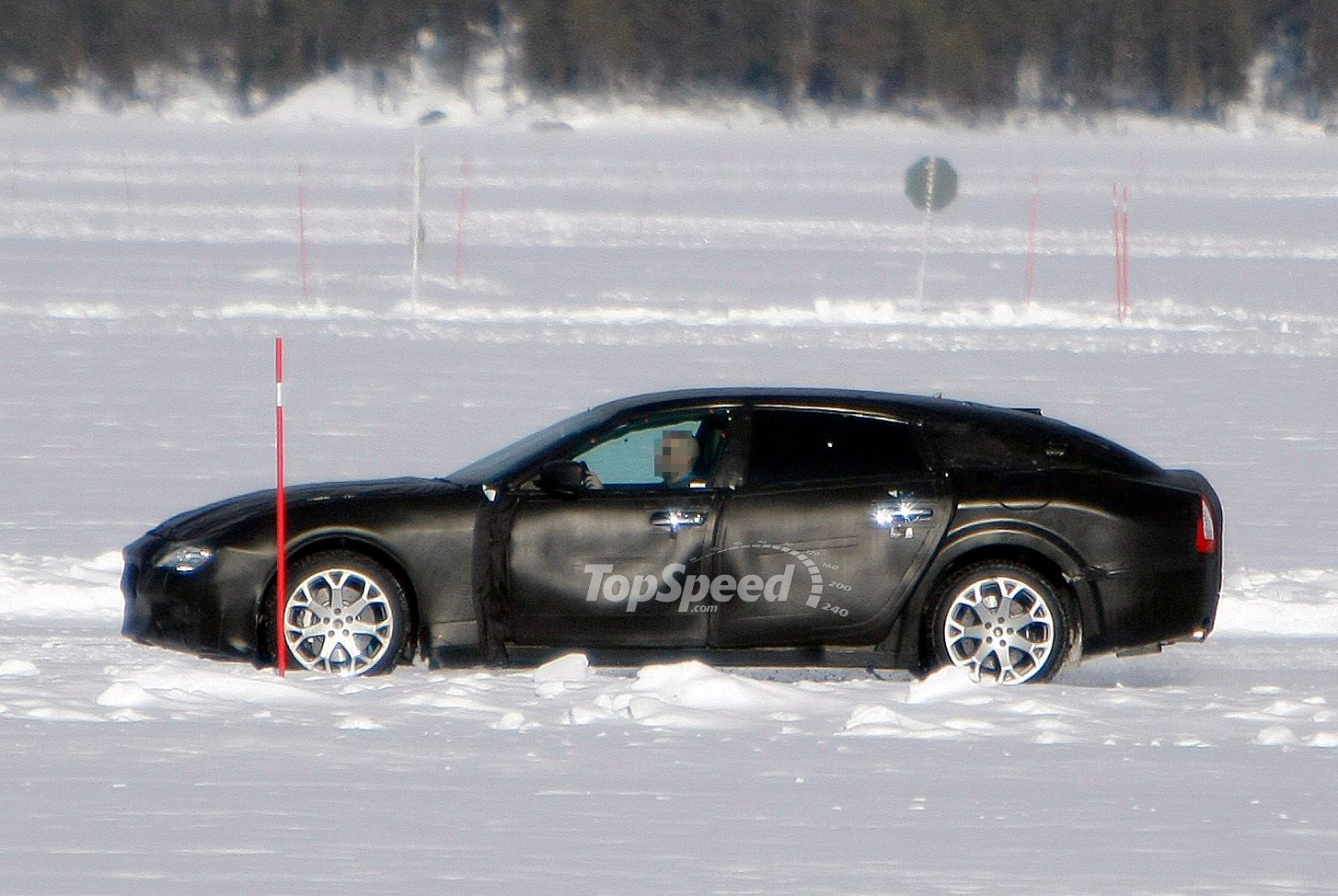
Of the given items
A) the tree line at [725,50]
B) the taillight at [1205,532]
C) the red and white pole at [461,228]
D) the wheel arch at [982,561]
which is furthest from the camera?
the tree line at [725,50]

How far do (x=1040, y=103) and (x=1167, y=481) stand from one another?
92.6 meters

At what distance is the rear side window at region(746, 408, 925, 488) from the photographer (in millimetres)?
8398

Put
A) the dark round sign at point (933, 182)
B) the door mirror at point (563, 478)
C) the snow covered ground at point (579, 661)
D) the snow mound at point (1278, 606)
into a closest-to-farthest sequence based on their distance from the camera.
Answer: the snow covered ground at point (579, 661)
the door mirror at point (563, 478)
the snow mound at point (1278, 606)
the dark round sign at point (933, 182)

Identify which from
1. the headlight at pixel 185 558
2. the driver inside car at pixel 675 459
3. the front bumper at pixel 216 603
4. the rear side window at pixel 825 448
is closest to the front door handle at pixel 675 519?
the driver inside car at pixel 675 459

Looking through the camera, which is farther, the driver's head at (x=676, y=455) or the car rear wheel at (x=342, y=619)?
the driver's head at (x=676, y=455)

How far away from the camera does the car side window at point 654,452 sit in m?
8.44

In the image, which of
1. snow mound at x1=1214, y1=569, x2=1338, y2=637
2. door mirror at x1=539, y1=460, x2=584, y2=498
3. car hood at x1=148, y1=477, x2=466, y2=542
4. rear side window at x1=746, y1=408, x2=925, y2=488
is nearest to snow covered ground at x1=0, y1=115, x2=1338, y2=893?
snow mound at x1=1214, y1=569, x2=1338, y2=637

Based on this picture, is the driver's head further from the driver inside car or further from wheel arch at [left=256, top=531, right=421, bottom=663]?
wheel arch at [left=256, top=531, right=421, bottom=663]

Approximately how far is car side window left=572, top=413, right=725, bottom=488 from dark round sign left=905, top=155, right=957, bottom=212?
19739 millimetres

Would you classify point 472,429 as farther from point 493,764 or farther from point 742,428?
point 493,764

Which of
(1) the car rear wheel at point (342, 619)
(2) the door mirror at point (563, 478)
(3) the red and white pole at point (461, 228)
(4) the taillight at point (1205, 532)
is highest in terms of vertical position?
(3) the red and white pole at point (461, 228)

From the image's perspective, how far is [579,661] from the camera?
827cm

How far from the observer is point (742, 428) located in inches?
333

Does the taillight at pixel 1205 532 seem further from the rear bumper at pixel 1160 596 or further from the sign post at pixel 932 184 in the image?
the sign post at pixel 932 184
